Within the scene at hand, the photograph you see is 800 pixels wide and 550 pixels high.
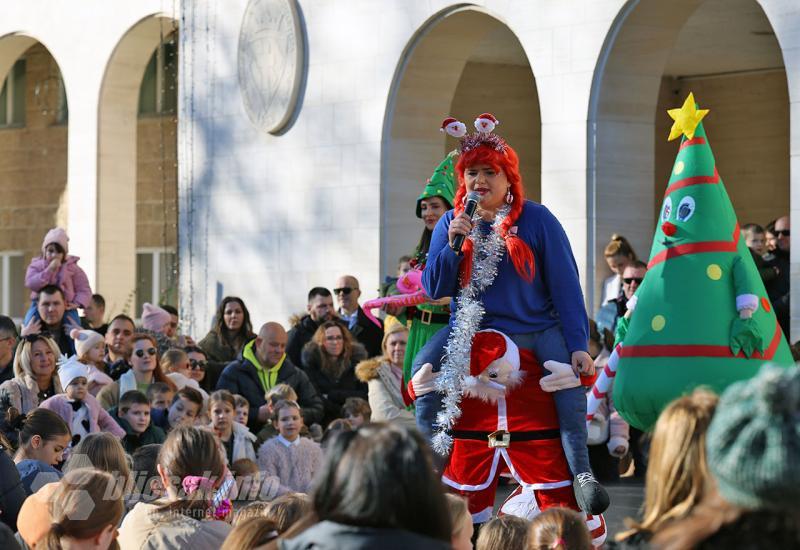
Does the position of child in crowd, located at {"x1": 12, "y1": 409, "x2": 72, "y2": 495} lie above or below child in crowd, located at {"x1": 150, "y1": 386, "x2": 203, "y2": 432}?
above

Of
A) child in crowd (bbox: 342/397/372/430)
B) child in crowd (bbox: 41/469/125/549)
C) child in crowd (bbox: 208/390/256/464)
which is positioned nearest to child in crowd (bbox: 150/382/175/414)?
child in crowd (bbox: 208/390/256/464)

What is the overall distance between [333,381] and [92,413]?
8.64ft

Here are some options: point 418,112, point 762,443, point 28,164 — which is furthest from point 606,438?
point 28,164

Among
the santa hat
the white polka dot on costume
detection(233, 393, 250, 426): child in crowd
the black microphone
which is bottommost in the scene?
detection(233, 393, 250, 426): child in crowd

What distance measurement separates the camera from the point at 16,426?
760 cm

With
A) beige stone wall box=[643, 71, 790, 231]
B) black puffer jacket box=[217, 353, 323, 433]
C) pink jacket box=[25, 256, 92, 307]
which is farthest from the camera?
beige stone wall box=[643, 71, 790, 231]

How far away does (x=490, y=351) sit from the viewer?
565 centimetres

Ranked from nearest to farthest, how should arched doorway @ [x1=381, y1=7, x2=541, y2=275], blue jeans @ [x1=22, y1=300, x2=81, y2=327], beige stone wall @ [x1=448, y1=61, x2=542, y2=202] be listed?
1. blue jeans @ [x1=22, y1=300, x2=81, y2=327]
2. arched doorway @ [x1=381, y1=7, x2=541, y2=275]
3. beige stone wall @ [x1=448, y1=61, x2=542, y2=202]

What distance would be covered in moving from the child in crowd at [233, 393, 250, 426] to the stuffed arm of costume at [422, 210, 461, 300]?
3689 millimetres

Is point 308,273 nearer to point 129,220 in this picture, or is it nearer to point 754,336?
point 129,220

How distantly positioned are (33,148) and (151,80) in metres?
2.53

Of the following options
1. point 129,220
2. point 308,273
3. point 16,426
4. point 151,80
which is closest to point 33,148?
point 151,80

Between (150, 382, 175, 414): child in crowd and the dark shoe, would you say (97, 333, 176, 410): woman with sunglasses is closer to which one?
(150, 382, 175, 414): child in crowd

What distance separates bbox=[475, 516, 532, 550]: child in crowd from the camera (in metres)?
4.47
